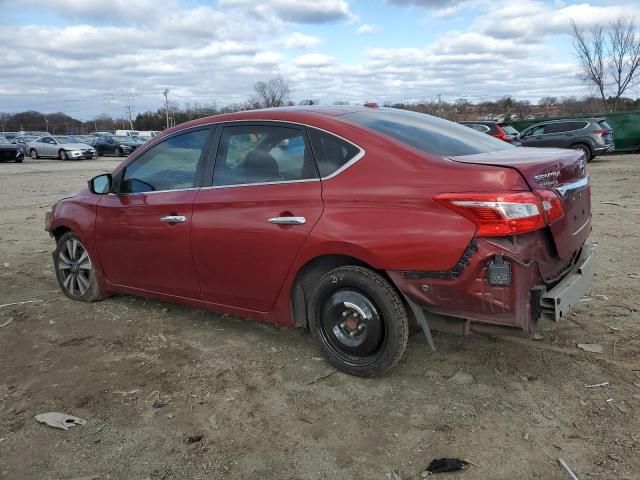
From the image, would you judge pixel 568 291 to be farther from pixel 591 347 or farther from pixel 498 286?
pixel 591 347

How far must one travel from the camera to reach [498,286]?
2830 mm

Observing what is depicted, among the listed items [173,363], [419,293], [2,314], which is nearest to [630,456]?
[419,293]

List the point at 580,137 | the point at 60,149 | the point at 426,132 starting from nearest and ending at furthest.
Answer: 1. the point at 426,132
2. the point at 580,137
3. the point at 60,149

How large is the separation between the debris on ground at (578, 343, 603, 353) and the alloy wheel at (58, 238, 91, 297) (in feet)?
13.8

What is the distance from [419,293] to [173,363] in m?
1.87

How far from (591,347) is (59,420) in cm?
350

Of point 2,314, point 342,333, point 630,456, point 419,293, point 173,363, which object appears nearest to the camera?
point 630,456

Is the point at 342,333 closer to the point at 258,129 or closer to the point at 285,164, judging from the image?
the point at 285,164

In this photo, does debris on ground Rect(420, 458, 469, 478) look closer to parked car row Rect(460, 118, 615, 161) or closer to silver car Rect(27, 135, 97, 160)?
parked car row Rect(460, 118, 615, 161)

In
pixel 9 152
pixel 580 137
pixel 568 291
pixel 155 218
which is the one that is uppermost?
pixel 9 152

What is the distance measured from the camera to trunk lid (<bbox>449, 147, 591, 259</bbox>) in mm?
2970

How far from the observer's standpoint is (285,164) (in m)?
3.61

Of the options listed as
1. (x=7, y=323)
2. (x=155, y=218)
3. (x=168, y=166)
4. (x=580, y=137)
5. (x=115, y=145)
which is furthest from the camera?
(x=115, y=145)

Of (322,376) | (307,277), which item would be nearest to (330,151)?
(307,277)
